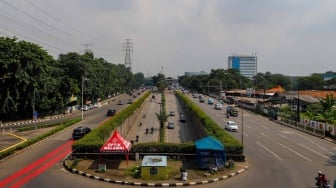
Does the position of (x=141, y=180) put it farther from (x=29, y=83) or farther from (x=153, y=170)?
(x=29, y=83)

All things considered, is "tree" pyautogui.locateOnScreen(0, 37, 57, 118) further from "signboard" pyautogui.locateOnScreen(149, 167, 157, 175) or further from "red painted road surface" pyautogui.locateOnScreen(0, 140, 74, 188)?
"signboard" pyautogui.locateOnScreen(149, 167, 157, 175)

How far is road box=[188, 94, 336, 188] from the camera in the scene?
27.0m

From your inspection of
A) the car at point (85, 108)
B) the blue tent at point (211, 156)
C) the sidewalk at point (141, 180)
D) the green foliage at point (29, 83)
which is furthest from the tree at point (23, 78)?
the blue tent at point (211, 156)

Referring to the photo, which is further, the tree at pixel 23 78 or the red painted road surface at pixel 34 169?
the tree at pixel 23 78

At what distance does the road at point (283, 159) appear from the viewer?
2702cm

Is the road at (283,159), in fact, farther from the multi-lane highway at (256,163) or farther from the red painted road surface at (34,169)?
the red painted road surface at (34,169)

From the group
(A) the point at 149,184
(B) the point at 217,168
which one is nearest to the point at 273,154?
(B) the point at 217,168

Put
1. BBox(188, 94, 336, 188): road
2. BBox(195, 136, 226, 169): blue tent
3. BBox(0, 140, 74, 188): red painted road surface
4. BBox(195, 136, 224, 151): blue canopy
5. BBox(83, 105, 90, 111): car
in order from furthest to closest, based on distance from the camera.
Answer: BBox(83, 105, 90, 111): car, BBox(195, 136, 224, 151): blue canopy, BBox(195, 136, 226, 169): blue tent, BBox(188, 94, 336, 188): road, BBox(0, 140, 74, 188): red painted road surface

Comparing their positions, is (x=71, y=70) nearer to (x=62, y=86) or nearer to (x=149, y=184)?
(x=62, y=86)

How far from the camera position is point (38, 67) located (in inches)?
2677

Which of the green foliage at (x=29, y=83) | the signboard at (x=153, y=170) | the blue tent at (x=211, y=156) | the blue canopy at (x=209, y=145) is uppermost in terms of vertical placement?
the green foliage at (x=29, y=83)

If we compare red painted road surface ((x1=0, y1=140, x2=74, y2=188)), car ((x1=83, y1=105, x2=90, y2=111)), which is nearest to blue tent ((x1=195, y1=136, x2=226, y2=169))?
red painted road surface ((x1=0, y1=140, x2=74, y2=188))

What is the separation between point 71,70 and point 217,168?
220 ft

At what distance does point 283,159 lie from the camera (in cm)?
3509
